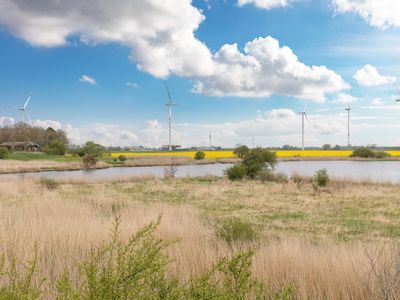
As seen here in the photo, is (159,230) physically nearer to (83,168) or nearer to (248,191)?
(248,191)

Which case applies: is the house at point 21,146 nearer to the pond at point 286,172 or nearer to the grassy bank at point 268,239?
the pond at point 286,172

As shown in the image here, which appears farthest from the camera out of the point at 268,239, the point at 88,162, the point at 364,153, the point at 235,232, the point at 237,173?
the point at 364,153

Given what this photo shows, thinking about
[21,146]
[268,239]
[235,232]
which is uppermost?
[21,146]

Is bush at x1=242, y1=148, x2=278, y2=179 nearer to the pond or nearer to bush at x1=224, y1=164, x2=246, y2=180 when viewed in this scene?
bush at x1=224, y1=164, x2=246, y2=180

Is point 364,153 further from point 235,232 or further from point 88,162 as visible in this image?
point 235,232

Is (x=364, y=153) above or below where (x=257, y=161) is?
above

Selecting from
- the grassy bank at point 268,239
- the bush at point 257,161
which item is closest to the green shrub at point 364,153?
the bush at point 257,161

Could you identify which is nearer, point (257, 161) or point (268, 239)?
point (268, 239)

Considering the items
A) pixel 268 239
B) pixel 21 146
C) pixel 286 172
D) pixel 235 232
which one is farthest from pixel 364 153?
pixel 21 146

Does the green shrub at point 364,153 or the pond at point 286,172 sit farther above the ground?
the green shrub at point 364,153

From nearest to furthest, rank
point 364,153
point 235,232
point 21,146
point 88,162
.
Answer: point 235,232 < point 88,162 < point 364,153 < point 21,146

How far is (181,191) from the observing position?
2394cm

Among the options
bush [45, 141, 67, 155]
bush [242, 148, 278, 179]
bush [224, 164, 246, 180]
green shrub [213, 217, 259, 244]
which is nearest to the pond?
bush [242, 148, 278, 179]

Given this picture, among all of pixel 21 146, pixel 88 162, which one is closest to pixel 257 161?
pixel 88 162
